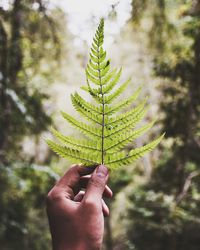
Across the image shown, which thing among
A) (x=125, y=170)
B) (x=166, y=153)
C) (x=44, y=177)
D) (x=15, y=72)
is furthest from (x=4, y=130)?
(x=125, y=170)

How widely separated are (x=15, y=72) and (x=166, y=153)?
20.2 feet

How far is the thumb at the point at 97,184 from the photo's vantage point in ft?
3.67

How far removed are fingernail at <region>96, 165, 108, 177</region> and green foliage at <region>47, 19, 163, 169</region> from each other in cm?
2

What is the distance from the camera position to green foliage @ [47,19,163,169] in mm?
1128

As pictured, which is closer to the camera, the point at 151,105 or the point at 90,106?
the point at 90,106

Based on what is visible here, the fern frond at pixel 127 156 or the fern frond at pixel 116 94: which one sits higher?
the fern frond at pixel 116 94

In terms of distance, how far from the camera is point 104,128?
1.17 m

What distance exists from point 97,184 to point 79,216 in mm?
134

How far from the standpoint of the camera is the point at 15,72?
6.41m

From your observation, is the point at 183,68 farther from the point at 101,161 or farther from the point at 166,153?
the point at 101,161

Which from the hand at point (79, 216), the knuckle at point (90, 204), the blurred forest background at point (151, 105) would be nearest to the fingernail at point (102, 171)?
the hand at point (79, 216)

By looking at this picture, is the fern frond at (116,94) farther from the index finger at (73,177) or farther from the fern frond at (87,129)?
the index finger at (73,177)

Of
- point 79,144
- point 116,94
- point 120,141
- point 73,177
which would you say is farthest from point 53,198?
point 116,94

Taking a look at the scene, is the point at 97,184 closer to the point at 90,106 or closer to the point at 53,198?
the point at 53,198
